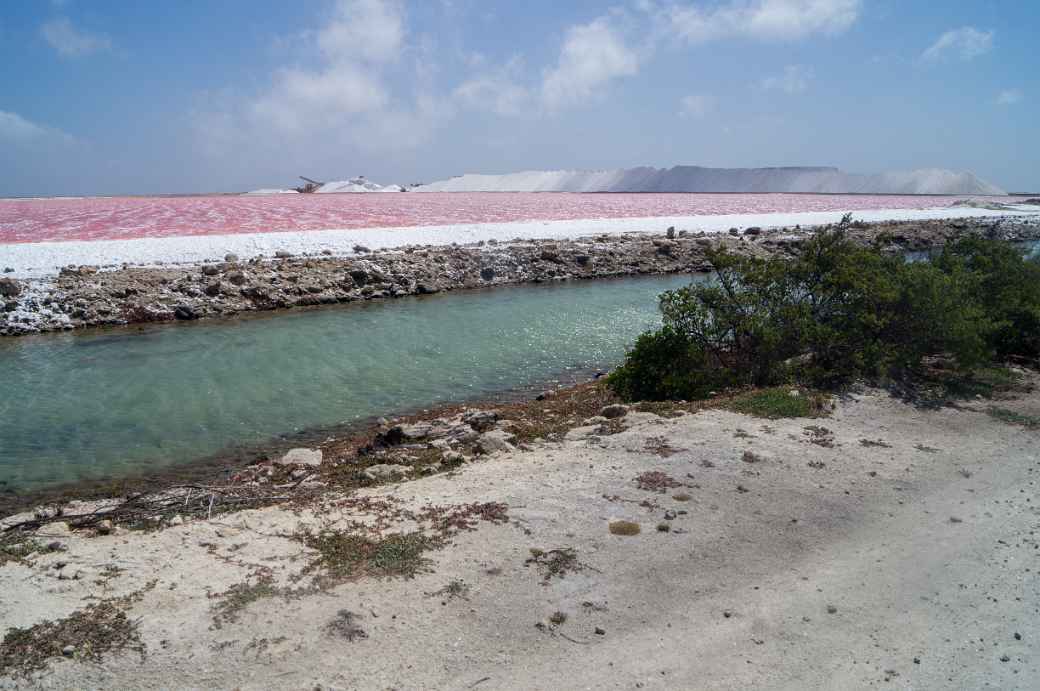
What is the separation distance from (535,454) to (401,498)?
151 cm

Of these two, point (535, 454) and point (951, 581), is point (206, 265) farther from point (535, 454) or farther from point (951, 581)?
point (951, 581)

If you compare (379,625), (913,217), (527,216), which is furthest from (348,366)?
(913,217)

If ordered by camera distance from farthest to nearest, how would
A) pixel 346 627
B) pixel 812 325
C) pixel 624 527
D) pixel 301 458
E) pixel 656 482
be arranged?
pixel 812 325
pixel 301 458
pixel 656 482
pixel 624 527
pixel 346 627

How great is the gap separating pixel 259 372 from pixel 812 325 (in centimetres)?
930

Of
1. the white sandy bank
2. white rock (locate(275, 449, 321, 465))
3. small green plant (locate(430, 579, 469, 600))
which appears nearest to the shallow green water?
white rock (locate(275, 449, 321, 465))

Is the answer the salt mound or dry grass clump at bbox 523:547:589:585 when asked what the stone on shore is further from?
the salt mound

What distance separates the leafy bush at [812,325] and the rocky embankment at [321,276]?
232 cm

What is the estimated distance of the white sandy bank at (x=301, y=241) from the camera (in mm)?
20094

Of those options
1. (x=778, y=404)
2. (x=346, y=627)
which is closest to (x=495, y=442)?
(x=346, y=627)

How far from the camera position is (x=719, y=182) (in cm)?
9419

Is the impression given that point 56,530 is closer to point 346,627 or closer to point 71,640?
point 71,640

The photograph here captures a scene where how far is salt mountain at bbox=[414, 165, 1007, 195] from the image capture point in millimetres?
83250

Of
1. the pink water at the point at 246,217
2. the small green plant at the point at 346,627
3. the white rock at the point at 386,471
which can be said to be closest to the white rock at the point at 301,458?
the white rock at the point at 386,471

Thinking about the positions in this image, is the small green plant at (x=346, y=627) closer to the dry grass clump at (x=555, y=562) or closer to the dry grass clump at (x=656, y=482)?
the dry grass clump at (x=555, y=562)
